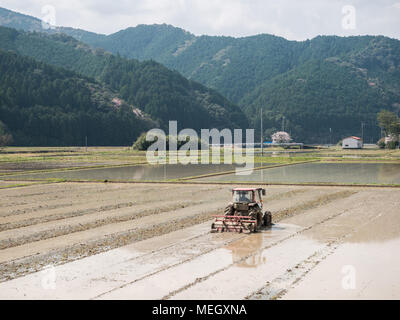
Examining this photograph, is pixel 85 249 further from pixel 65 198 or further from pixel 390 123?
pixel 390 123

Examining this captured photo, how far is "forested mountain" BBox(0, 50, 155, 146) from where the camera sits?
13325 centimetres

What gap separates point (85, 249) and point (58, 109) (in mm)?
134105

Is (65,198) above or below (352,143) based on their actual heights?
below

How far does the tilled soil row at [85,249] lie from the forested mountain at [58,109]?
379 ft

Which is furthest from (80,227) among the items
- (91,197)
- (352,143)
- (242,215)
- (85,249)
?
(352,143)

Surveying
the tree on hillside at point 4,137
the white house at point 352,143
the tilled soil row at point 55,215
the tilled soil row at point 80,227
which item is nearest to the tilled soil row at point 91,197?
the tilled soil row at point 55,215

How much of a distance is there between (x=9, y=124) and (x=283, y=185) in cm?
10874

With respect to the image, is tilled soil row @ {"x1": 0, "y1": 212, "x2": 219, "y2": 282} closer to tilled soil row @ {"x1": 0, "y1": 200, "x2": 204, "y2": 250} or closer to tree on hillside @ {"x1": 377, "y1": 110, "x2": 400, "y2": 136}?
tilled soil row @ {"x1": 0, "y1": 200, "x2": 204, "y2": 250}

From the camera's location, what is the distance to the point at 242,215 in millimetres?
19953

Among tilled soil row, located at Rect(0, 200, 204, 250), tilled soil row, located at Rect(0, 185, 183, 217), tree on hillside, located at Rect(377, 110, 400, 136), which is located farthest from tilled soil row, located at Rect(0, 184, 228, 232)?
tree on hillside, located at Rect(377, 110, 400, 136)

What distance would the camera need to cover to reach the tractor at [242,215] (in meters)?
19.3

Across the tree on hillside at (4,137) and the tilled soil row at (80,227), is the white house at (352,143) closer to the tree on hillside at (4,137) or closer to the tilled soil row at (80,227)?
the tree on hillside at (4,137)
